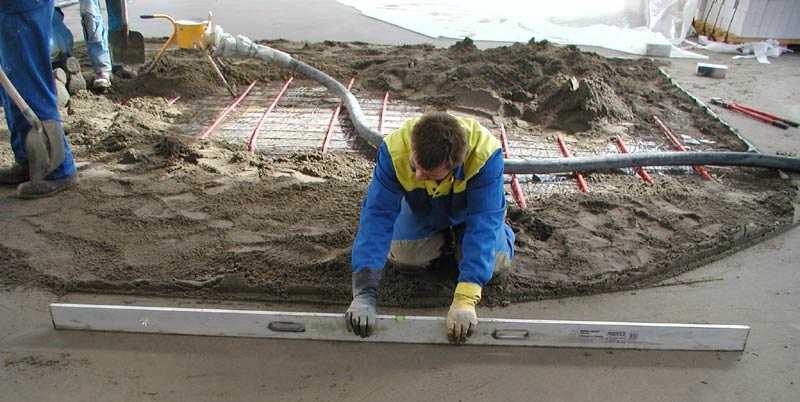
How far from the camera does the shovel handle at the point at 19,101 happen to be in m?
2.97

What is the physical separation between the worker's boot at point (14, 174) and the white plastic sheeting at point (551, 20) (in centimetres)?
503

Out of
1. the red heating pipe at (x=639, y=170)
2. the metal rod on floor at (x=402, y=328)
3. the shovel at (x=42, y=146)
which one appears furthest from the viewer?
the red heating pipe at (x=639, y=170)

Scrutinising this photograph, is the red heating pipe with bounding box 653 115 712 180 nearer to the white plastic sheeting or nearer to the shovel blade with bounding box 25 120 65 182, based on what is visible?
the white plastic sheeting

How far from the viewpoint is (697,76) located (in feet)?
20.0

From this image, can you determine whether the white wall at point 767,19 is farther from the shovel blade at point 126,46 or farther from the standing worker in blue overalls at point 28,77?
the standing worker in blue overalls at point 28,77

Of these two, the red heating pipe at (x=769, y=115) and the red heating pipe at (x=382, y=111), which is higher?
the red heating pipe at (x=769, y=115)

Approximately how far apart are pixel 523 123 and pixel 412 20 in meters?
3.99

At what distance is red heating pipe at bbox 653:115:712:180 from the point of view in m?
3.81

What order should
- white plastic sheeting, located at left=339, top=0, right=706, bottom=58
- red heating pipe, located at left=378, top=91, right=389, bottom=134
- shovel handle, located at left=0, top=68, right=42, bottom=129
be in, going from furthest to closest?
white plastic sheeting, located at left=339, top=0, right=706, bottom=58 → red heating pipe, located at left=378, top=91, right=389, bottom=134 → shovel handle, located at left=0, top=68, right=42, bottom=129

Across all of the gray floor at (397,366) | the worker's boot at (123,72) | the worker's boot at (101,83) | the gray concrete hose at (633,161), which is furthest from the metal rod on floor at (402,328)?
the worker's boot at (123,72)

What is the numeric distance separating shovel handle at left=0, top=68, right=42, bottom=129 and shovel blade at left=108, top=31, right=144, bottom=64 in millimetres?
2242

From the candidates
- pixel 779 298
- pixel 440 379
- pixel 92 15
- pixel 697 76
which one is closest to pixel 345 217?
pixel 440 379

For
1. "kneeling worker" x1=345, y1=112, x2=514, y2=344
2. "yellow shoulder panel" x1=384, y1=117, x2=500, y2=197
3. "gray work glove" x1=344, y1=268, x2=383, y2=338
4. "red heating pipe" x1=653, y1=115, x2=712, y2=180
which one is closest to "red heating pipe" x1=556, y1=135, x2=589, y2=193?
"red heating pipe" x1=653, y1=115, x2=712, y2=180

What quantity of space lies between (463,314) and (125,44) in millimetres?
4355
